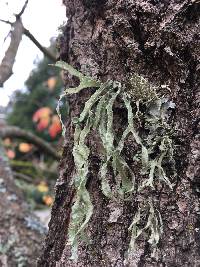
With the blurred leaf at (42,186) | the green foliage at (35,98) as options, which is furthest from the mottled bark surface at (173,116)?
the green foliage at (35,98)

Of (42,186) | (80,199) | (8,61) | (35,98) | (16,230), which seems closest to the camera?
(80,199)

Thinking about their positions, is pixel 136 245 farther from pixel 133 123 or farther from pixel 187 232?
pixel 133 123

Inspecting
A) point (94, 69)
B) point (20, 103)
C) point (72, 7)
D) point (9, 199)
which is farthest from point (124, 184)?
point (20, 103)

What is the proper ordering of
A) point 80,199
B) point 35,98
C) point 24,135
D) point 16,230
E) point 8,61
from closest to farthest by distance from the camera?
point 80,199 < point 8,61 < point 16,230 < point 24,135 < point 35,98

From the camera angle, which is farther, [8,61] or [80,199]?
[8,61]

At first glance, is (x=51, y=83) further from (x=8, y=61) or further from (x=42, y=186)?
(x=8, y=61)

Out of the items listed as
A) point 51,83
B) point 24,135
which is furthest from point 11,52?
point 51,83

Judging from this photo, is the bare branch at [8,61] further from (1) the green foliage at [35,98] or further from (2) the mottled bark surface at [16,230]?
(1) the green foliage at [35,98]
